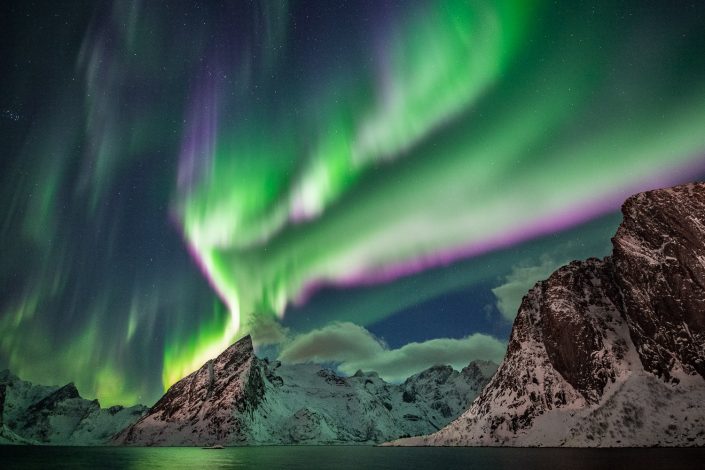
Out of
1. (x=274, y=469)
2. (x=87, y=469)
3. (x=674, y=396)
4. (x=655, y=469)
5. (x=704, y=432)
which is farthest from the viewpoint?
(x=674, y=396)

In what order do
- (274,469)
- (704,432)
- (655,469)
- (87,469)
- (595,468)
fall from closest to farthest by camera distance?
(655,469) < (595,468) < (274,469) < (87,469) < (704,432)

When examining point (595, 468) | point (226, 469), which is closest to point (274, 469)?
point (226, 469)

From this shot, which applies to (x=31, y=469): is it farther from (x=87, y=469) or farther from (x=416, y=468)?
(x=416, y=468)

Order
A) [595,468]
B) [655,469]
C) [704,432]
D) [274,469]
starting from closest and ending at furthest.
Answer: [655,469] → [595,468] → [274,469] → [704,432]

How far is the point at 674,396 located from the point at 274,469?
184m

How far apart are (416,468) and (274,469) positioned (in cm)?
2816

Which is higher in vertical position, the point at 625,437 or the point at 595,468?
the point at 595,468

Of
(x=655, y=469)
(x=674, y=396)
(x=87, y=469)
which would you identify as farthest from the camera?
(x=674, y=396)

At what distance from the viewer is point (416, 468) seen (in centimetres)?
9394

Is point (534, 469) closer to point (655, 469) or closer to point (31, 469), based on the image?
point (655, 469)

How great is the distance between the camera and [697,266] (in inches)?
7849

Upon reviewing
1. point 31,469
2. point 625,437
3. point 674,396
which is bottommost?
point 625,437

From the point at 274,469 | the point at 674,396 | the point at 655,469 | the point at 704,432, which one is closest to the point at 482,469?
the point at 655,469

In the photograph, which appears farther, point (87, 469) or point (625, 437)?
point (625, 437)
